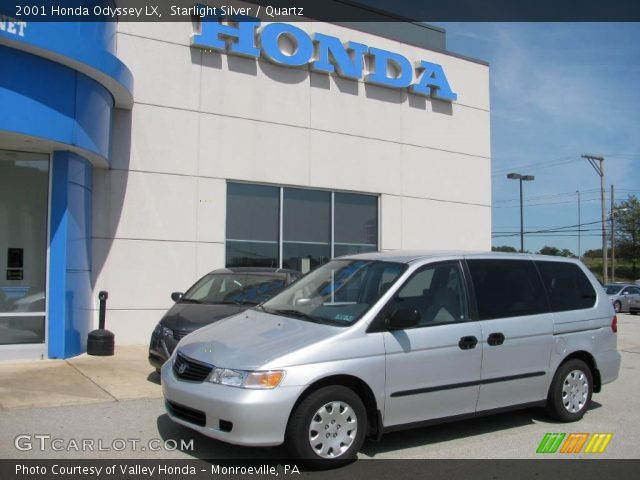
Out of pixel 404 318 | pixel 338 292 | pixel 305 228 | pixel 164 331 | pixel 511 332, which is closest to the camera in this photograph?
pixel 404 318

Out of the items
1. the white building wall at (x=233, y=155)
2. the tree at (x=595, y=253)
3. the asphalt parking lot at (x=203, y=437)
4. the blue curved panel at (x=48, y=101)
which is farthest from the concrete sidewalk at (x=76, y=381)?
the tree at (x=595, y=253)

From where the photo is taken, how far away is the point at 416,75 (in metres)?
15.6

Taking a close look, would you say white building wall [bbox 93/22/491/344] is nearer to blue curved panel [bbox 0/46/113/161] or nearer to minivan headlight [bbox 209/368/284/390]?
blue curved panel [bbox 0/46/113/161]

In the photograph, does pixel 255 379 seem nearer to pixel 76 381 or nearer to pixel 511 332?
pixel 511 332

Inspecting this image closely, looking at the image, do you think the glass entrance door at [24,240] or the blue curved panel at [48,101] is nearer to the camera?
the blue curved panel at [48,101]

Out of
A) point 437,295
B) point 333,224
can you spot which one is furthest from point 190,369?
point 333,224

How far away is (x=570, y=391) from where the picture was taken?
21.6ft

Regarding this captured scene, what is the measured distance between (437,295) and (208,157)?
309 inches

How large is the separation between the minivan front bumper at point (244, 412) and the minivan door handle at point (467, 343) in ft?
5.61

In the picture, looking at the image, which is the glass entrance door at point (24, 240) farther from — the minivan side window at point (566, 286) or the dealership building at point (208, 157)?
the minivan side window at point (566, 286)

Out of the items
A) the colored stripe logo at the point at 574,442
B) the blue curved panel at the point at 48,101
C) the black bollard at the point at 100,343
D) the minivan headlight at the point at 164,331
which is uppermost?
the blue curved panel at the point at 48,101

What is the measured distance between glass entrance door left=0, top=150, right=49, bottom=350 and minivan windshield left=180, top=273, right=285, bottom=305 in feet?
8.42

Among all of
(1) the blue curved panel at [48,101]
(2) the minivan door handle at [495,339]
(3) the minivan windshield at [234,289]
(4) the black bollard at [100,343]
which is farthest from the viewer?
(4) the black bollard at [100,343]

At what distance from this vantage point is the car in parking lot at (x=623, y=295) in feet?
87.0
